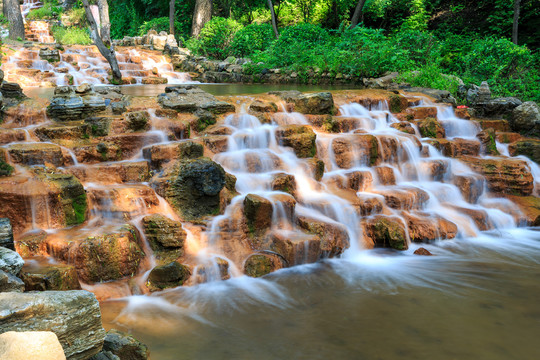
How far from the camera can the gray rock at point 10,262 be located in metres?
3.78

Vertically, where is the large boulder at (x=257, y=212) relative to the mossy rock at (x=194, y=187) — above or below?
below

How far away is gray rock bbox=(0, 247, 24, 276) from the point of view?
12.4 feet

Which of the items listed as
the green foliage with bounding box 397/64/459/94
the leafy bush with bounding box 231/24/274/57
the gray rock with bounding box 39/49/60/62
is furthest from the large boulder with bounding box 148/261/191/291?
the leafy bush with bounding box 231/24/274/57

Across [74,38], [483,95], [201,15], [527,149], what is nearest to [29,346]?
[527,149]

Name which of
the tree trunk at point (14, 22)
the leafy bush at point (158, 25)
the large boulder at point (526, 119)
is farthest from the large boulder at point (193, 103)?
the leafy bush at point (158, 25)

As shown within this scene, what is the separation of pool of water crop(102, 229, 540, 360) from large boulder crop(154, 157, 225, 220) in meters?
1.31

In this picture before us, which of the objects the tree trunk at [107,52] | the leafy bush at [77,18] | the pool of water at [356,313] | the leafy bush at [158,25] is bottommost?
the pool of water at [356,313]

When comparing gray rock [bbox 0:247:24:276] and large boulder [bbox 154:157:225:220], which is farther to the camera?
large boulder [bbox 154:157:225:220]

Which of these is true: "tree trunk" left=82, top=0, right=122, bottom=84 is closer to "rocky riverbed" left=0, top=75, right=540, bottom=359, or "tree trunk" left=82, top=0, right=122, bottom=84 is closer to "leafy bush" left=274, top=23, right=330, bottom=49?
"rocky riverbed" left=0, top=75, right=540, bottom=359

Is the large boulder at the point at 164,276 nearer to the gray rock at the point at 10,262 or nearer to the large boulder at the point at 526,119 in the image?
the gray rock at the point at 10,262

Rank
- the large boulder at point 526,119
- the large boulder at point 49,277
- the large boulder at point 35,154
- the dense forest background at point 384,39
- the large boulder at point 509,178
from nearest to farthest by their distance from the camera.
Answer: the large boulder at point 49,277 < the large boulder at point 35,154 < the large boulder at point 509,178 < the large boulder at point 526,119 < the dense forest background at point 384,39

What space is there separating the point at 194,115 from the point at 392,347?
5856mm

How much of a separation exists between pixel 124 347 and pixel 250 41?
17958mm

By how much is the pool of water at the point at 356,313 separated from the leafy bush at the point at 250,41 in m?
15.4
